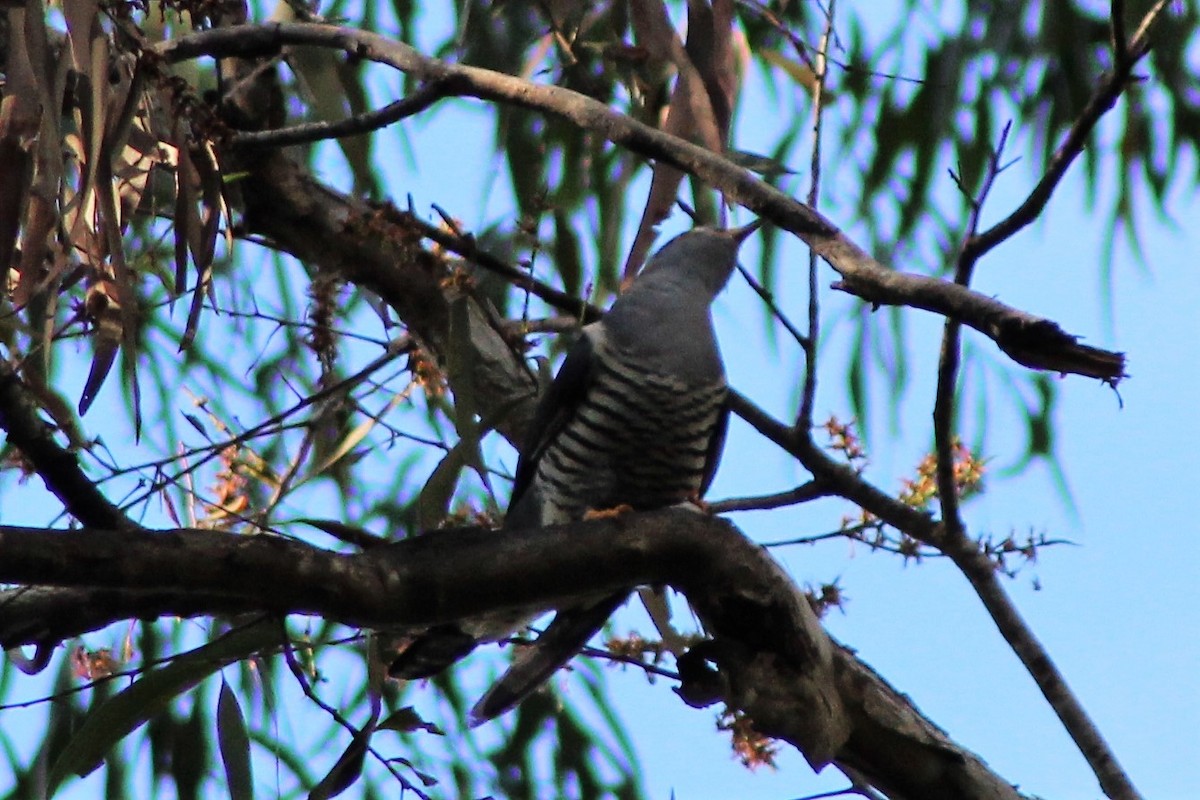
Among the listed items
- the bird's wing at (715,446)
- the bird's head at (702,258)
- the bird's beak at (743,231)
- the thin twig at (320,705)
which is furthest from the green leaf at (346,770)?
the bird's beak at (743,231)

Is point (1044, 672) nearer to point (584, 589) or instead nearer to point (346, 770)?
point (584, 589)

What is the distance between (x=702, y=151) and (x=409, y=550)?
55 cm

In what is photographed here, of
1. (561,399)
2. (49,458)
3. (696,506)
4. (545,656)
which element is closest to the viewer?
(49,458)

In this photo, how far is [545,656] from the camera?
210cm

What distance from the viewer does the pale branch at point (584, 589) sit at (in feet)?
4.63

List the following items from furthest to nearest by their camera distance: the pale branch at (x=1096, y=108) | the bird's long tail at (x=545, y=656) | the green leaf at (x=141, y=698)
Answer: the bird's long tail at (x=545, y=656) < the green leaf at (x=141, y=698) < the pale branch at (x=1096, y=108)

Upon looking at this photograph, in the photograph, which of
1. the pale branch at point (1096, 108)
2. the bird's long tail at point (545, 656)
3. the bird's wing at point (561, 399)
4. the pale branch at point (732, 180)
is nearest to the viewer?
the pale branch at point (732, 180)

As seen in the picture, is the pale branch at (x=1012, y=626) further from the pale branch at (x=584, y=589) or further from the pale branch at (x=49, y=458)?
the pale branch at (x=49, y=458)

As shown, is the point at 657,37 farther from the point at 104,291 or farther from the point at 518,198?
the point at 104,291

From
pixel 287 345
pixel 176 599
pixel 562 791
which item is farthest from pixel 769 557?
pixel 287 345

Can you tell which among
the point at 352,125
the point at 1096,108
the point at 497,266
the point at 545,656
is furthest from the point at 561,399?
the point at 1096,108

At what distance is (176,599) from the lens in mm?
1620

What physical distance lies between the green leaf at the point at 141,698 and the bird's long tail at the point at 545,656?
1.27 ft

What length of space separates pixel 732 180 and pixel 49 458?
0.84 metres
